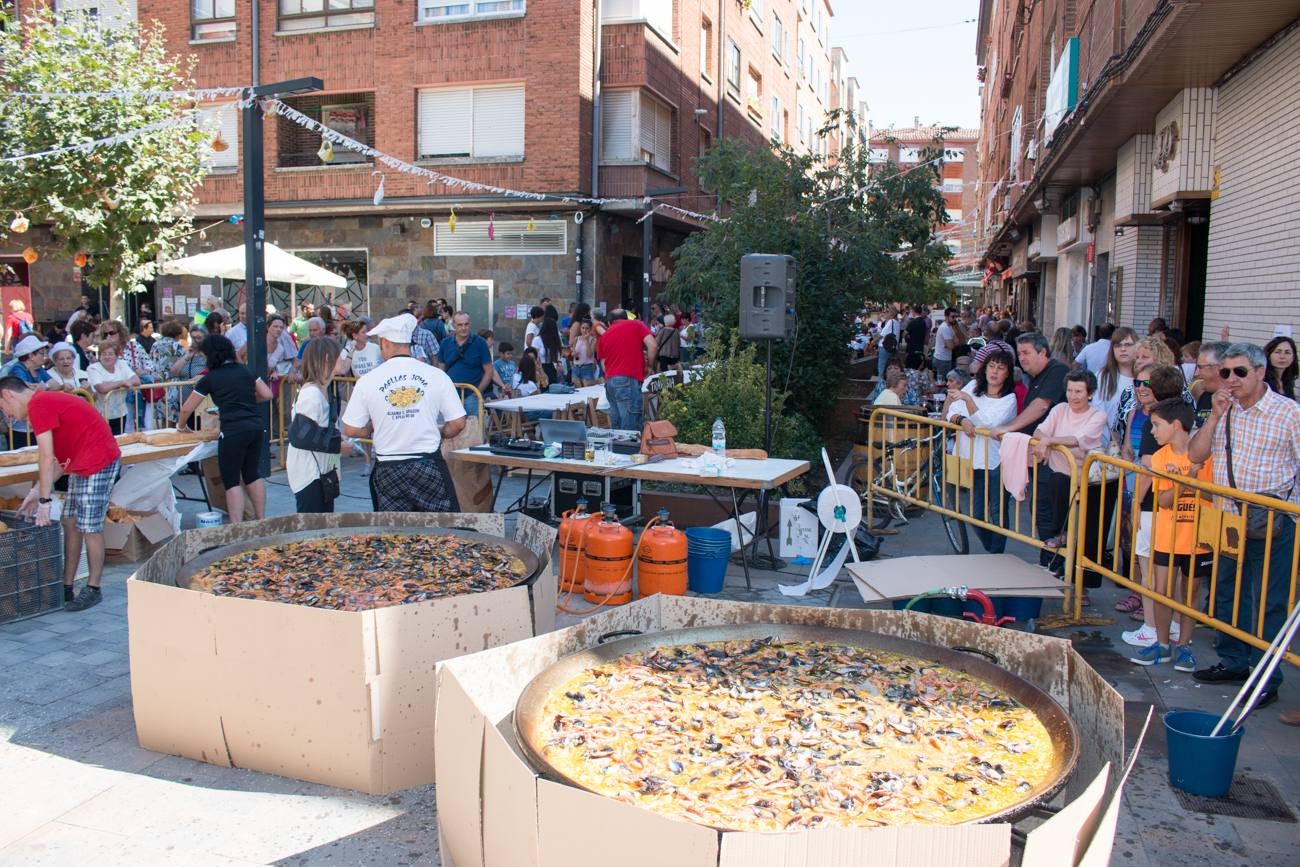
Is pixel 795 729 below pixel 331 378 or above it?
below

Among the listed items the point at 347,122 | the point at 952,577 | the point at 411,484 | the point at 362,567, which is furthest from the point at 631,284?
the point at 362,567

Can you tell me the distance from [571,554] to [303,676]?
344 centimetres

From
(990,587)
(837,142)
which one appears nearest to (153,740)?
(990,587)

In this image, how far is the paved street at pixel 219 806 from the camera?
4.01 m

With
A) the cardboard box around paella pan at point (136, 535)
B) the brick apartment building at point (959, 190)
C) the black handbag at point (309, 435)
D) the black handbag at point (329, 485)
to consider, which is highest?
the brick apartment building at point (959, 190)

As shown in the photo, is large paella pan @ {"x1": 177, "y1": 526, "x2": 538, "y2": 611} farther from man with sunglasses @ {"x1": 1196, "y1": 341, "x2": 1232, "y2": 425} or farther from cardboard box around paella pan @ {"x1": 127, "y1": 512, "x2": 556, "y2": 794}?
man with sunglasses @ {"x1": 1196, "y1": 341, "x2": 1232, "y2": 425}

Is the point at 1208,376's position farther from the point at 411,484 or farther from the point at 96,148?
the point at 96,148

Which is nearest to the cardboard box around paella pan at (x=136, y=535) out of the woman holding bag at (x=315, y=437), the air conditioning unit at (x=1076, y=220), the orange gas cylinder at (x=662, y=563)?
the woman holding bag at (x=315, y=437)

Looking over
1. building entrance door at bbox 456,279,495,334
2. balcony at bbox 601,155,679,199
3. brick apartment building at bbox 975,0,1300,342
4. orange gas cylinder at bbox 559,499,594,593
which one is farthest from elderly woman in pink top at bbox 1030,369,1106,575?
building entrance door at bbox 456,279,495,334

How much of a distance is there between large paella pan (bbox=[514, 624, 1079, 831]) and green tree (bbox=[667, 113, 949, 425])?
33.6ft

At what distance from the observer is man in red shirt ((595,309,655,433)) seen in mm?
12320

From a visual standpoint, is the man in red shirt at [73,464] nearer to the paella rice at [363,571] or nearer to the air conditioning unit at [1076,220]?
the paella rice at [363,571]

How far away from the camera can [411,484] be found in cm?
652

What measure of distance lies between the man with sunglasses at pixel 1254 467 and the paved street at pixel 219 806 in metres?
0.39
